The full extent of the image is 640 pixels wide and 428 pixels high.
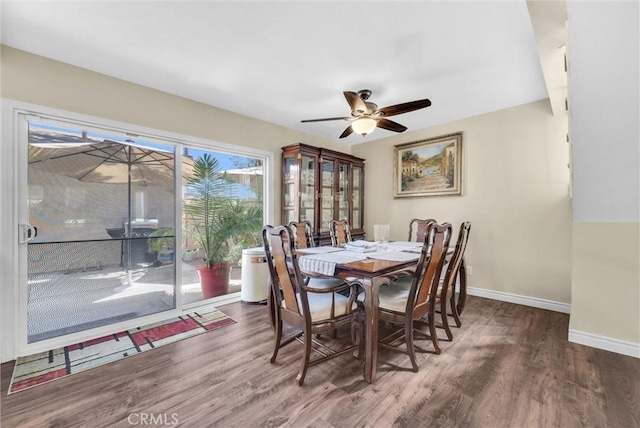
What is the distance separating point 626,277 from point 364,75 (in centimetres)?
281

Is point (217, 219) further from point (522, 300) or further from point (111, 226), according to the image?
point (522, 300)

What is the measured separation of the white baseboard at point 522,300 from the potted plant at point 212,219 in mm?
3322

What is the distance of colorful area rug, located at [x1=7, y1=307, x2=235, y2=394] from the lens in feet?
6.39

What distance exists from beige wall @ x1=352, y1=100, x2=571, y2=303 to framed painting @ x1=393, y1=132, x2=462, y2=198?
104 mm

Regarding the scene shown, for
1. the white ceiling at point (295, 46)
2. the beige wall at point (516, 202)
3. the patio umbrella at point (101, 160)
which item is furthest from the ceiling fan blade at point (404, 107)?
the patio umbrella at point (101, 160)

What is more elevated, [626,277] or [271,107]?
[271,107]

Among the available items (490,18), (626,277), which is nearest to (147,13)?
(490,18)

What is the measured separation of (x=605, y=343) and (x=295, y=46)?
353 centimetres

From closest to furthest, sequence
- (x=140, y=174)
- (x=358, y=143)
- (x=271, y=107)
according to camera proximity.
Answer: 1. (x=140, y=174)
2. (x=271, y=107)
3. (x=358, y=143)

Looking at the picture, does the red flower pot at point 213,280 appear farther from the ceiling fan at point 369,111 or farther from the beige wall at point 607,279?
the beige wall at point 607,279

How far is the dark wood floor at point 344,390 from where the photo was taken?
5.05ft

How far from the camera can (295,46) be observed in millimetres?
2152

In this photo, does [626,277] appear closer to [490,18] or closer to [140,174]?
[490,18]

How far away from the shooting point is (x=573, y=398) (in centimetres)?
169
